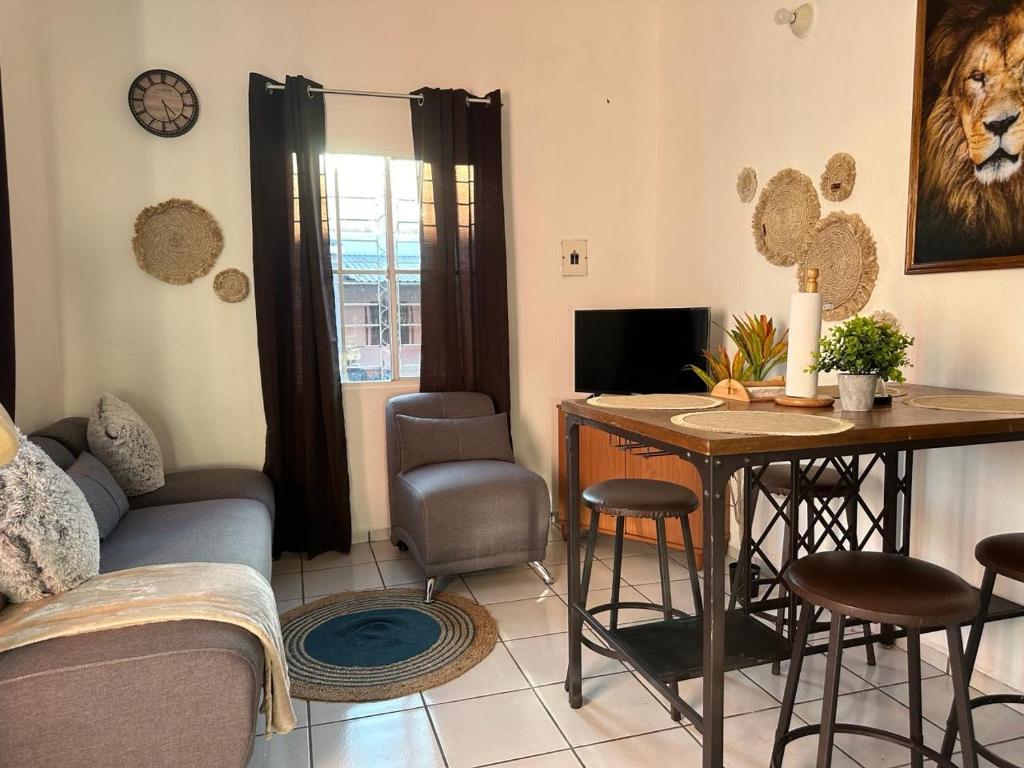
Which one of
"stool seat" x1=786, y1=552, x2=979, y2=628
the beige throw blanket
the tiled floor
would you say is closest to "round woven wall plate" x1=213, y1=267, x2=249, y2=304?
the beige throw blanket

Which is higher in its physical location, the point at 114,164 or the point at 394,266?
the point at 114,164

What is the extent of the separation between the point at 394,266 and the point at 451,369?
66cm

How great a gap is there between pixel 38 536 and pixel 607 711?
1694mm

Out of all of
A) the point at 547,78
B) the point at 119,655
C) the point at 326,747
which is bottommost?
the point at 326,747

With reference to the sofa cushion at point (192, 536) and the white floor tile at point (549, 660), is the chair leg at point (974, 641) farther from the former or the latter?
the sofa cushion at point (192, 536)

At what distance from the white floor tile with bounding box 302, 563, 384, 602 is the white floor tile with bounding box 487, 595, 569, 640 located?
2.19 ft

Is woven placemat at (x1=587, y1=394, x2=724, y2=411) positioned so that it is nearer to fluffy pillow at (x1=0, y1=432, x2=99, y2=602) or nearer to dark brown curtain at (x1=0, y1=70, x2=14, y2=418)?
fluffy pillow at (x1=0, y1=432, x2=99, y2=602)

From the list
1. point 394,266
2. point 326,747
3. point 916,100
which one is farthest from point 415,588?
point 916,100

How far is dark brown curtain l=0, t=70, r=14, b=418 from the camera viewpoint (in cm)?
251

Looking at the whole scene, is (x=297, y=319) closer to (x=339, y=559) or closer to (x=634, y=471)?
(x=339, y=559)

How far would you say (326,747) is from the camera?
206cm

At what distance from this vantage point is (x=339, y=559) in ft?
12.1

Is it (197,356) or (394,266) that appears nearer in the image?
(197,356)

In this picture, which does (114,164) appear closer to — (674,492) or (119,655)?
(119,655)
